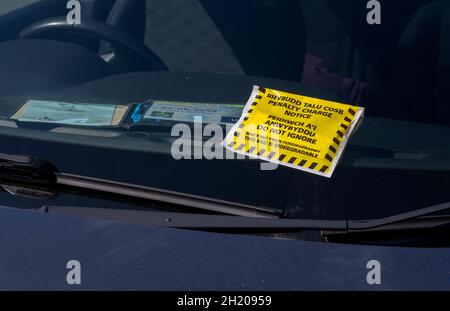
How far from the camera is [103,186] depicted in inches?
82.4

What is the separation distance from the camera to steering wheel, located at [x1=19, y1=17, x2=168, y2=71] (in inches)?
95.8

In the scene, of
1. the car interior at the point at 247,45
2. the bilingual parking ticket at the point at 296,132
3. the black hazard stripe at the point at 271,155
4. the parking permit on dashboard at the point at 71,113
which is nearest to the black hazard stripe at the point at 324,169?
the bilingual parking ticket at the point at 296,132

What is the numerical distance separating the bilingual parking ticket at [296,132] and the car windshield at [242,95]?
0.09 feet

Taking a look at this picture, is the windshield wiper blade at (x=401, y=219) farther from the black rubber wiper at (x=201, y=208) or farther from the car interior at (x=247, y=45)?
the car interior at (x=247, y=45)

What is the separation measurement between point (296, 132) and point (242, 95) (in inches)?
10.4

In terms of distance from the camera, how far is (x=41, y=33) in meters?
2.58

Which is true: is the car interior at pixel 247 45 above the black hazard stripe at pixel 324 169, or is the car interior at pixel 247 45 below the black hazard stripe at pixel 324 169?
above

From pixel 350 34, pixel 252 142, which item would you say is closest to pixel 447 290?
pixel 252 142

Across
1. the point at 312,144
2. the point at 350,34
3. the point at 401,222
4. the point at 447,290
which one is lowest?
the point at 447,290

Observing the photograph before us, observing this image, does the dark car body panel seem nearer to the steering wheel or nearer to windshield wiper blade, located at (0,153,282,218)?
windshield wiper blade, located at (0,153,282,218)

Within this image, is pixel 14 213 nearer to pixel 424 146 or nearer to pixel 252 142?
pixel 252 142

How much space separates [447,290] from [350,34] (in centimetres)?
80

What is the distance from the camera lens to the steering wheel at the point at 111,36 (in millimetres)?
2433

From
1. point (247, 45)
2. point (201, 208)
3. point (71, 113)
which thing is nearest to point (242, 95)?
point (247, 45)
